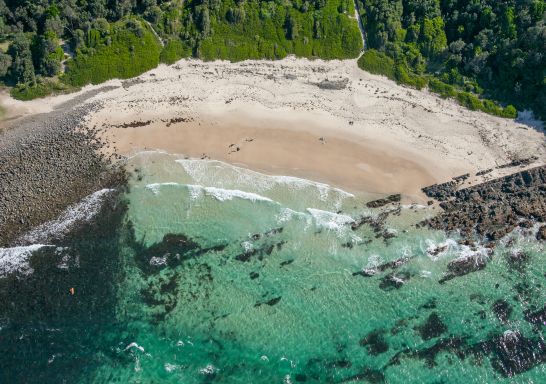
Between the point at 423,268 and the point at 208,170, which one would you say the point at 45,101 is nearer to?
the point at 208,170

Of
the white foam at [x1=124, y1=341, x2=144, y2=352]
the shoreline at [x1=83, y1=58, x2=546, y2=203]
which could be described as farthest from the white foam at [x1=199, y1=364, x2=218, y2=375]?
the shoreline at [x1=83, y1=58, x2=546, y2=203]

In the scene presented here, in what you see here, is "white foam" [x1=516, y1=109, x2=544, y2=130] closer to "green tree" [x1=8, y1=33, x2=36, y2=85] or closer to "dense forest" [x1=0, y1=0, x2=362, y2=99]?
"dense forest" [x1=0, y1=0, x2=362, y2=99]

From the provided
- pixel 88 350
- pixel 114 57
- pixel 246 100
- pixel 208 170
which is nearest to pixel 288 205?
pixel 208 170

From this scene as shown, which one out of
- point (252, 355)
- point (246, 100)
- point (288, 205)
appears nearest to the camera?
point (252, 355)

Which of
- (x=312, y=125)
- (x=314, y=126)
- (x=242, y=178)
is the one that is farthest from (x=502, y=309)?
(x=242, y=178)

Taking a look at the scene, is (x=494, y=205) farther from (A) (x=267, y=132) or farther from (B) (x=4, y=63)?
(B) (x=4, y=63)
